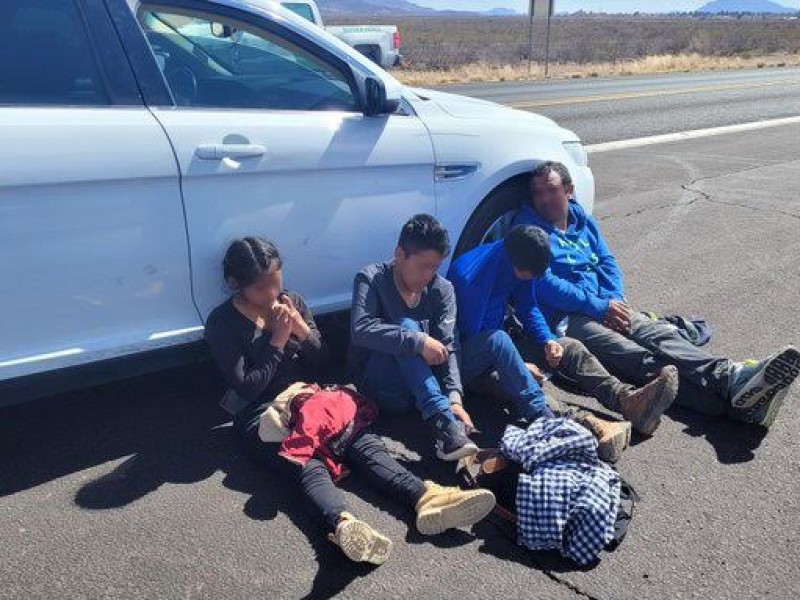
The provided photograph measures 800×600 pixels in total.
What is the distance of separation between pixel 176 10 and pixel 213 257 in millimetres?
1022

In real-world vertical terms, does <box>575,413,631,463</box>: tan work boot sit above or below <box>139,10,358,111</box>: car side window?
below

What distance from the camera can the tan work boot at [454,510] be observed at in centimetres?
271

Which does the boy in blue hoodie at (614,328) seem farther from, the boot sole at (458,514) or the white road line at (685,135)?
the white road line at (685,135)

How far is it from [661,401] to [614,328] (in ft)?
2.32

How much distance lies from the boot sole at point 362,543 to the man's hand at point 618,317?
6.35ft

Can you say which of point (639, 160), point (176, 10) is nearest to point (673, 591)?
point (176, 10)

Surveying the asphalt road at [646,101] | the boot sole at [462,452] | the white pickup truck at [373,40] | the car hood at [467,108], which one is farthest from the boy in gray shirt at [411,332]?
the white pickup truck at [373,40]

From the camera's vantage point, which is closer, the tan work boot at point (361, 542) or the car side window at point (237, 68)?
the tan work boot at point (361, 542)

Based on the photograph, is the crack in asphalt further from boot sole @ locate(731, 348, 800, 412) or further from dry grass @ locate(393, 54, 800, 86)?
dry grass @ locate(393, 54, 800, 86)

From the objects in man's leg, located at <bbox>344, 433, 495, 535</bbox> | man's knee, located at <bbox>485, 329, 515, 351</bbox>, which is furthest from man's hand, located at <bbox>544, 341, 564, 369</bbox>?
man's leg, located at <bbox>344, 433, 495, 535</bbox>

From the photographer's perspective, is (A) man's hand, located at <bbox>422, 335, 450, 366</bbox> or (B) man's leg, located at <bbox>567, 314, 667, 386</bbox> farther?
(B) man's leg, located at <bbox>567, 314, 667, 386</bbox>

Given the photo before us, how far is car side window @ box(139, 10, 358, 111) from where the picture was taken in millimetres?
3217

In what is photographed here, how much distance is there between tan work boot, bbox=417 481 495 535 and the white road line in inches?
323

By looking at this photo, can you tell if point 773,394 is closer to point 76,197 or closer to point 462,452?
point 462,452
